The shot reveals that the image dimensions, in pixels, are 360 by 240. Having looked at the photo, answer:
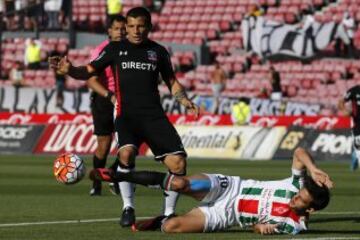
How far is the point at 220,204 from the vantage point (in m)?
12.0

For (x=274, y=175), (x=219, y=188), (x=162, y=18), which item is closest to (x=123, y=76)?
(x=219, y=188)

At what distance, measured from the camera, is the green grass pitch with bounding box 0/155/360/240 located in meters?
11.9

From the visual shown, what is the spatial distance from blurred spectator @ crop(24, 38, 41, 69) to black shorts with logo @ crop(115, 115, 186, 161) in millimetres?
31586

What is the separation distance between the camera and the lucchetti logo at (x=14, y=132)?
35188 mm

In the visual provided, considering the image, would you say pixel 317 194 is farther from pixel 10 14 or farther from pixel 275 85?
pixel 10 14

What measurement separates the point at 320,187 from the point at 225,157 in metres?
21.4

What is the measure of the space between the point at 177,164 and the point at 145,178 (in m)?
1.28

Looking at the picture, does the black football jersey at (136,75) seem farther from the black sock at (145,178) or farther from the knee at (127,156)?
the black sock at (145,178)

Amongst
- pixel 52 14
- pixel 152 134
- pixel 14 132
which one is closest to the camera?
pixel 152 134

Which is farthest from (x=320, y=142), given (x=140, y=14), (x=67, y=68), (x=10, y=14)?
(x=10, y=14)

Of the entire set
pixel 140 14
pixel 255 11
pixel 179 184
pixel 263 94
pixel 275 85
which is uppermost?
pixel 140 14

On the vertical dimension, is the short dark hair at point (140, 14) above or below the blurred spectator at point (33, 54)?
above

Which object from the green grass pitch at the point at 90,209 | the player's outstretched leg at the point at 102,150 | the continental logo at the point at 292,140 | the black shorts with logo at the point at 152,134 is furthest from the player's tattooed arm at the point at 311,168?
the continental logo at the point at 292,140

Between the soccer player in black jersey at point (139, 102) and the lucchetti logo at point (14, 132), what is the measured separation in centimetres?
2212
